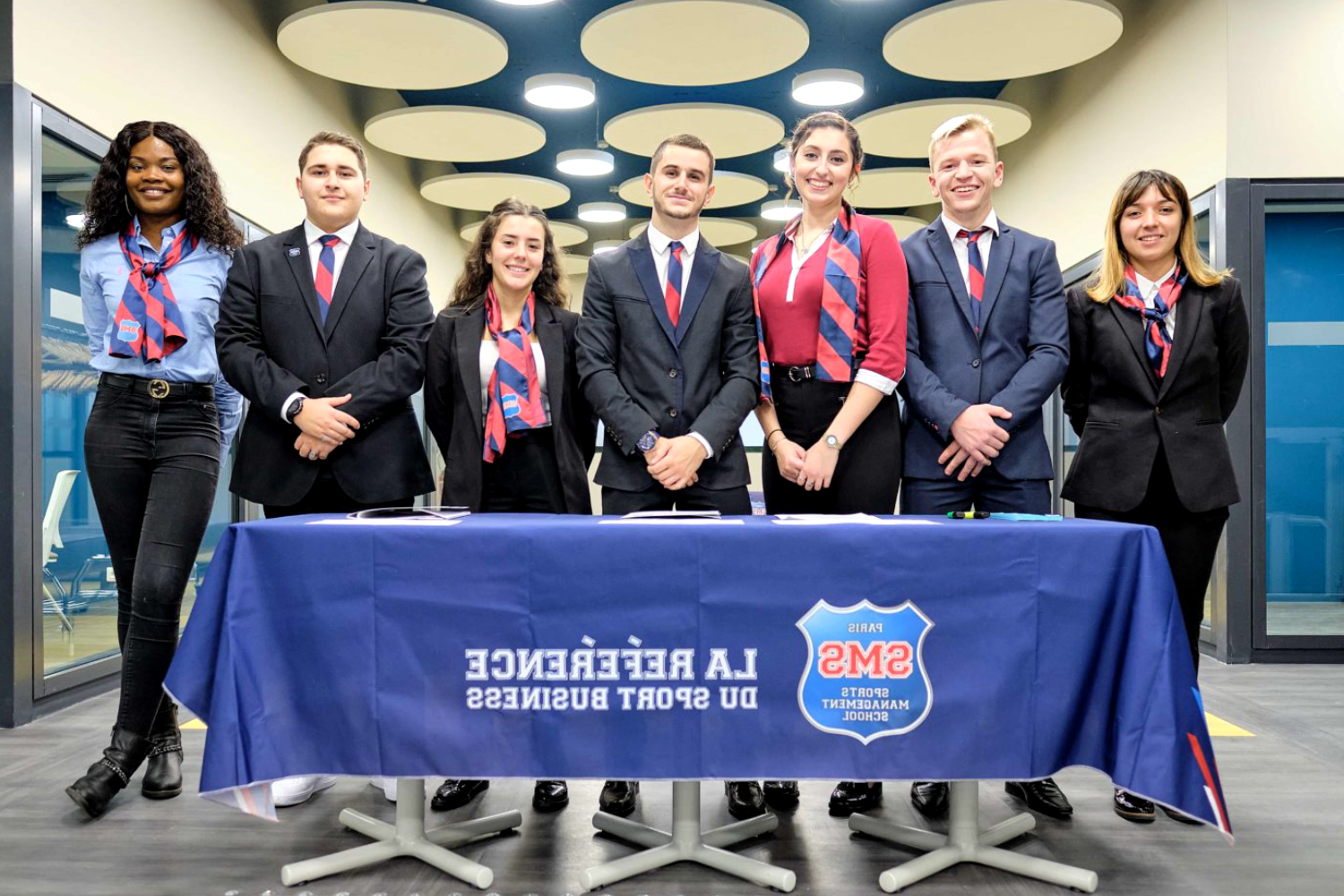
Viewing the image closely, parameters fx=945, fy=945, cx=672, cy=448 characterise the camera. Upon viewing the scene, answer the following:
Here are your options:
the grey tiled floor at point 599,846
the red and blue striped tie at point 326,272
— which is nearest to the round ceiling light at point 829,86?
the red and blue striped tie at point 326,272

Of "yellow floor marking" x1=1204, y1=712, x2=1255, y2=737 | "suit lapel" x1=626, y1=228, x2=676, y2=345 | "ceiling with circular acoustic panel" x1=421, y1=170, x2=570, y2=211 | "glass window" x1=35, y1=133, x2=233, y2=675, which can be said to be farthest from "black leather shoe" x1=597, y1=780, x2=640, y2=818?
"ceiling with circular acoustic panel" x1=421, y1=170, x2=570, y2=211

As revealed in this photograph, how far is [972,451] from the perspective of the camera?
7.66 feet

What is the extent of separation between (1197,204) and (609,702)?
14.5 ft

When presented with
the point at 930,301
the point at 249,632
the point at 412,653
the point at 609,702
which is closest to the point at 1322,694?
the point at 930,301

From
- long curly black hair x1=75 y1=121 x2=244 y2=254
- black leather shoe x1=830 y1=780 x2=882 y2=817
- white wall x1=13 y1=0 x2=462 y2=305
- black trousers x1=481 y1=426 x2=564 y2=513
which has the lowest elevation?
black leather shoe x1=830 y1=780 x2=882 y2=817

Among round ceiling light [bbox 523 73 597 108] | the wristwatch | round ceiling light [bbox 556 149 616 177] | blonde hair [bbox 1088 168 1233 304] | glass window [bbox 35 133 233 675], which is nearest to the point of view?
the wristwatch

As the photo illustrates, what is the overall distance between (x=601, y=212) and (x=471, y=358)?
730 centimetres

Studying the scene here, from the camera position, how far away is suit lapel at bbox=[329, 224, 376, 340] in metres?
2.44

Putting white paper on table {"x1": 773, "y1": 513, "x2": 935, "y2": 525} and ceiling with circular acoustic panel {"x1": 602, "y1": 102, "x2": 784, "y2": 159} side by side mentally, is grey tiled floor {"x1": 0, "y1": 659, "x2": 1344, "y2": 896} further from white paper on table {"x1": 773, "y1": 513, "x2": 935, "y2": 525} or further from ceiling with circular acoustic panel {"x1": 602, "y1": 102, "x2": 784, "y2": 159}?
ceiling with circular acoustic panel {"x1": 602, "y1": 102, "x2": 784, "y2": 159}

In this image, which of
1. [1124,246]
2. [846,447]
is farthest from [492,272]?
[1124,246]

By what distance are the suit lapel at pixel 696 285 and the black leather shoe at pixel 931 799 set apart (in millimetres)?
1304

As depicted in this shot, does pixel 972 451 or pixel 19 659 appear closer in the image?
pixel 972 451

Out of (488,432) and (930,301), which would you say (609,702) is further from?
(930,301)

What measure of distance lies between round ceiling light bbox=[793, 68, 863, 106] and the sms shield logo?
527cm
